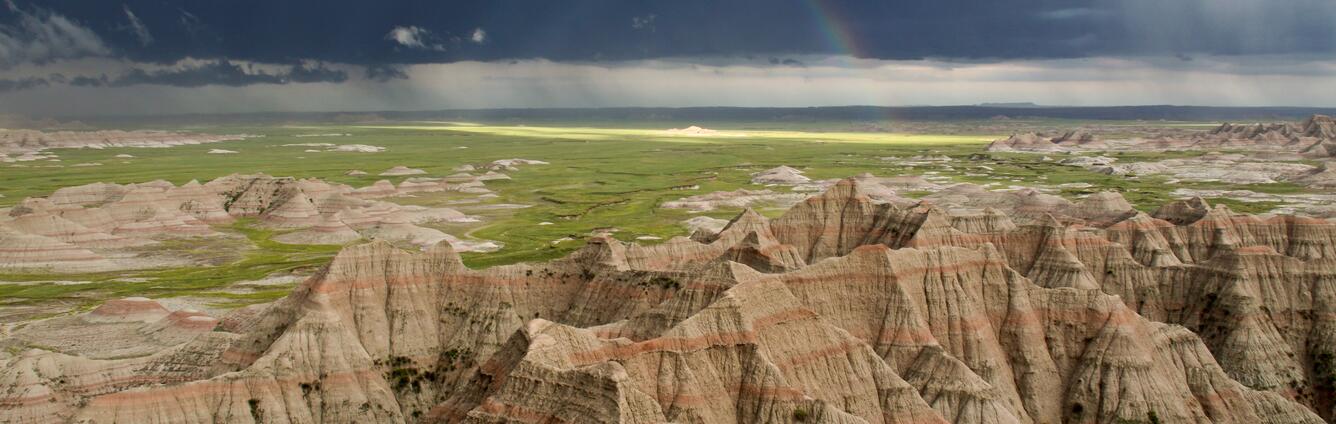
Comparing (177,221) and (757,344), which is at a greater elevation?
(757,344)

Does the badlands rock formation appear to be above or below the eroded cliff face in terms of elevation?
below

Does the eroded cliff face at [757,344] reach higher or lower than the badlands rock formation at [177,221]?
higher

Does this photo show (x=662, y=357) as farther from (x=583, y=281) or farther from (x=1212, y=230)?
(x=1212, y=230)

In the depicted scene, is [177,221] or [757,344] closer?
[757,344]

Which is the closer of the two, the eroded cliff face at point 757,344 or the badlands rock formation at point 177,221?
the eroded cliff face at point 757,344

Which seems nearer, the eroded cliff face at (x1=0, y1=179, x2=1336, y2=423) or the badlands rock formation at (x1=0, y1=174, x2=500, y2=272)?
the eroded cliff face at (x1=0, y1=179, x2=1336, y2=423)
